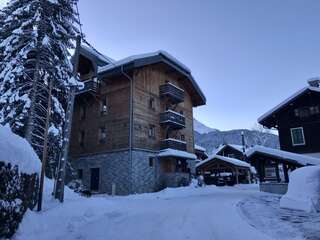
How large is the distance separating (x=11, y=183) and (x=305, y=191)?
11.7 meters

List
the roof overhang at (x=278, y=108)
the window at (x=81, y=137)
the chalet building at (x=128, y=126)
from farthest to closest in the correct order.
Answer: the window at (x=81, y=137), the chalet building at (x=128, y=126), the roof overhang at (x=278, y=108)

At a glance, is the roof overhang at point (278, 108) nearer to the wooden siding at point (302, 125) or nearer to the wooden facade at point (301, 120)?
the wooden facade at point (301, 120)

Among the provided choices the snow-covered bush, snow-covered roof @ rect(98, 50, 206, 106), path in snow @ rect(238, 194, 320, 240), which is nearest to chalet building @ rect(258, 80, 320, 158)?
snow-covered roof @ rect(98, 50, 206, 106)

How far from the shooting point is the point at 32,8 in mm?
16234

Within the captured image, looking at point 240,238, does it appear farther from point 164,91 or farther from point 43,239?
point 164,91

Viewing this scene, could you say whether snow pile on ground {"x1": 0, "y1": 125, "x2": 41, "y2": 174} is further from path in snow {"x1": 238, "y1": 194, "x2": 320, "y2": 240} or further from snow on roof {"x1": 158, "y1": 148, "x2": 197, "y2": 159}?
snow on roof {"x1": 158, "y1": 148, "x2": 197, "y2": 159}

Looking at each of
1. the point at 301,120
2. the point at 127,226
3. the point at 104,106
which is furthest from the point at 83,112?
the point at 301,120

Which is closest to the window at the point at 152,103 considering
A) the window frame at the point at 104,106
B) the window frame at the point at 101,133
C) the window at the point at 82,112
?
the window frame at the point at 104,106

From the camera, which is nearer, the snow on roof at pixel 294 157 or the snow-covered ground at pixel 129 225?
the snow-covered ground at pixel 129 225

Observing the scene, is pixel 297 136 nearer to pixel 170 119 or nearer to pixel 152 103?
pixel 170 119

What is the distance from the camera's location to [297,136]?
23094 millimetres

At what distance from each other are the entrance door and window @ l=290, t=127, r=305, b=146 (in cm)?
1795

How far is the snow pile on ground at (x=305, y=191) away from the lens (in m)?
11.2

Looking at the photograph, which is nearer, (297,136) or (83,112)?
(297,136)
